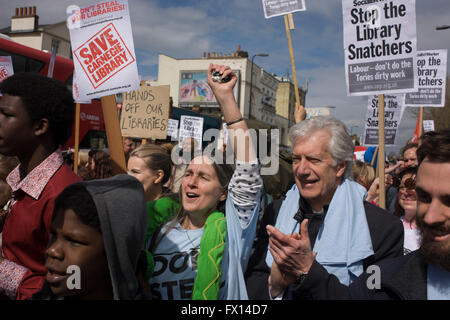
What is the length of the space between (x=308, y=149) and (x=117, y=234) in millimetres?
1186

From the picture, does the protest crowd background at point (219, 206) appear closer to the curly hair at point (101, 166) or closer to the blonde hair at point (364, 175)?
the curly hair at point (101, 166)

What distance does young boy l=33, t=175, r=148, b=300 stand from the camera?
1.35 metres

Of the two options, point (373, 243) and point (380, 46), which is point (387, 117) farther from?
point (373, 243)

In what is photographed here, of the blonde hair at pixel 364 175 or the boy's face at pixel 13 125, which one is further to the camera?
the blonde hair at pixel 364 175

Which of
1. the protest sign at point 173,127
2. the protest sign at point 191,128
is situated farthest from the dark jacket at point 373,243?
the protest sign at point 173,127

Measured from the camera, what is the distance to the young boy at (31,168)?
159cm

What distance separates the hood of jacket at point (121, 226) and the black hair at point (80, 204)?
44 mm

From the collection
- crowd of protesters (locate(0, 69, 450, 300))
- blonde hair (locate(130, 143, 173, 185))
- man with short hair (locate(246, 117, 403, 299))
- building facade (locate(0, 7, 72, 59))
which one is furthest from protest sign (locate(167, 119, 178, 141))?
building facade (locate(0, 7, 72, 59))

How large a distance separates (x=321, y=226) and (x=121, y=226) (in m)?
1.10

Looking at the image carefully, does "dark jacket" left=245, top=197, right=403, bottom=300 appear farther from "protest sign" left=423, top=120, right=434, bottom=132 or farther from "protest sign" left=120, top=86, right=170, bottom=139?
"protest sign" left=423, top=120, right=434, bottom=132

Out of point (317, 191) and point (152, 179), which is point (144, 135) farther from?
point (317, 191)

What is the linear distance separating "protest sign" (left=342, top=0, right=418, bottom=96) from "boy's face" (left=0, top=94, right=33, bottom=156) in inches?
96.7

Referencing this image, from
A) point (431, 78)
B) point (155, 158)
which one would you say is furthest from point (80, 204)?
point (431, 78)
